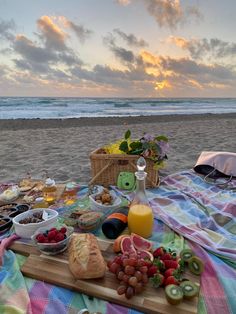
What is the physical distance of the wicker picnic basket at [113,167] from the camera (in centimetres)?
297

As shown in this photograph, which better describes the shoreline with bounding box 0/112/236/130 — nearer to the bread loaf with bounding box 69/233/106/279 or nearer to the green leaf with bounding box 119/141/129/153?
the green leaf with bounding box 119/141/129/153

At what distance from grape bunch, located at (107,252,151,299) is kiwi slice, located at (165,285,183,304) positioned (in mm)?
125

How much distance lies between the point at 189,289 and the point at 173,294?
0.11 m

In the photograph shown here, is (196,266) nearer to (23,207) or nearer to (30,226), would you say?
(30,226)

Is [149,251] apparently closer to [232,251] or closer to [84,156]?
[232,251]

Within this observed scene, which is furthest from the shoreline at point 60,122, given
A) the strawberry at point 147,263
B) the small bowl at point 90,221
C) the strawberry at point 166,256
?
the strawberry at point 147,263

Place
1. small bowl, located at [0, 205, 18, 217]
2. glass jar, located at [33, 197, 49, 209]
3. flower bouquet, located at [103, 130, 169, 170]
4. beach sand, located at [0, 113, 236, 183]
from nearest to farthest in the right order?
small bowl, located at [0, 205, 18, 217]
glass jar, located at [33, 197, 49, 209]
flower bouquet, located at [103, 130, 169, 170]
beach sand, located at [0, 113, 236, 183]

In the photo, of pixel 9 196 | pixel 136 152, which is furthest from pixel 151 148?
pixel 9 196

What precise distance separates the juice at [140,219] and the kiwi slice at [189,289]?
562 millimetres

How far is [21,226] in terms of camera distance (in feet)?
5.84

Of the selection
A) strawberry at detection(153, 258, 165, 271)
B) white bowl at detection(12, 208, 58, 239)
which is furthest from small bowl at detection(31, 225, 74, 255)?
strawberry at detection(153, 258, 165, 271)

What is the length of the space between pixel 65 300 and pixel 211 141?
6.98 m

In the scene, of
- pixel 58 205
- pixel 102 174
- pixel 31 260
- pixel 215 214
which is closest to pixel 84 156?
pixel 102 174

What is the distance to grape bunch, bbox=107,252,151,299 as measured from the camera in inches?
50.2
